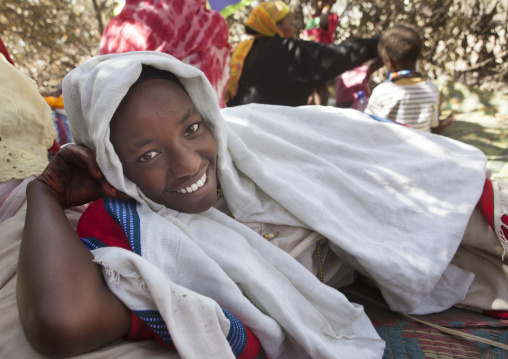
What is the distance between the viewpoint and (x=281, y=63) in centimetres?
398

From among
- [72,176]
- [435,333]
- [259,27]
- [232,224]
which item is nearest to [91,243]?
[72,176]

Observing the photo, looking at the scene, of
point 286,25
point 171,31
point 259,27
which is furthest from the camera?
point 286,25

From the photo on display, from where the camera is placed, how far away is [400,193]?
1.92 meters

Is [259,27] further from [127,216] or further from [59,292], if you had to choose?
[59,292]

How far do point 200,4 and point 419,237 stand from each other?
261 centimetres

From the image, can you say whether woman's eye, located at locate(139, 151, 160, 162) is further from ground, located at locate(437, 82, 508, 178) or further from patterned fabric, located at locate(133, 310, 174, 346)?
ground, located at locate(437, 82, 508, 178)

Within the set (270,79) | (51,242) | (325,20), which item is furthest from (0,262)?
(325,20)

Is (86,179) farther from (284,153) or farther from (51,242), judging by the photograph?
(284,153)

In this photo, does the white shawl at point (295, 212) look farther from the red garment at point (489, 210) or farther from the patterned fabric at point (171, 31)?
the patterned fabric at point (171, 31)

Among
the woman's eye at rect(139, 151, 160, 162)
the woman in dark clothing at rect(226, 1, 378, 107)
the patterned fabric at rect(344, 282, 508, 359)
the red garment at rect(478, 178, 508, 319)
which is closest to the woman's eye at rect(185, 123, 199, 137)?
the woman's eye at rect(139, 151, 160, 162)

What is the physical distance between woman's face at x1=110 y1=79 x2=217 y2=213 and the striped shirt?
2.83 m

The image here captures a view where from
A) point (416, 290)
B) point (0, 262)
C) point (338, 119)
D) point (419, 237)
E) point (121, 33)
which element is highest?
point (121, 33)

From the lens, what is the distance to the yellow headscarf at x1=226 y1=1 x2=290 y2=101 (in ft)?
13.6

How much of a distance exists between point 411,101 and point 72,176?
3217 millimetres
